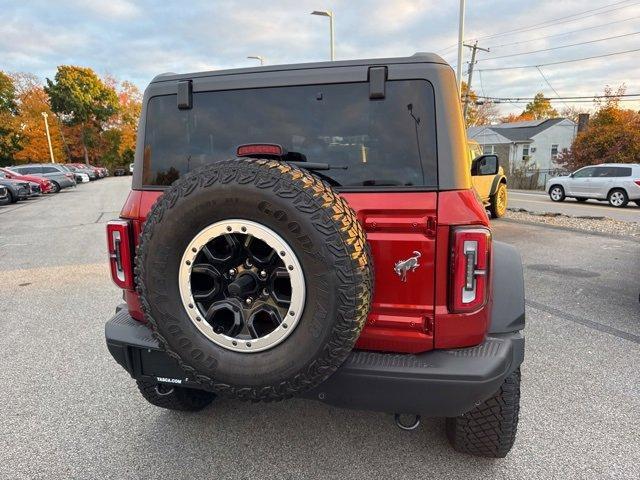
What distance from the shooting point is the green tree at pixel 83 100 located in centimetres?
5362

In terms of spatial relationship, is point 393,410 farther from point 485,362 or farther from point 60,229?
point 60,229

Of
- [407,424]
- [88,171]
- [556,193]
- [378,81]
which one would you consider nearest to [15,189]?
[378,81]

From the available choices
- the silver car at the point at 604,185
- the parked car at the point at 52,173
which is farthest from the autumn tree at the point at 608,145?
the parked car at the point at 52,173

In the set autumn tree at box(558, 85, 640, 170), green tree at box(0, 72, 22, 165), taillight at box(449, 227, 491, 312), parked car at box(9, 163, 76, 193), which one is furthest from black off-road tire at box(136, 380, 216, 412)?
green tree at box(0, 72, 22, 165)

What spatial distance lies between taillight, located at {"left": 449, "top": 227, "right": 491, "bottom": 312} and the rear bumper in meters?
0.23

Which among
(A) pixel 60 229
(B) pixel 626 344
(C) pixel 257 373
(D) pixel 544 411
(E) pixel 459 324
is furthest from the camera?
(A) pixel 60 229

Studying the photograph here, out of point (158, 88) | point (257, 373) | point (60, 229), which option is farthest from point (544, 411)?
point (60, 229)

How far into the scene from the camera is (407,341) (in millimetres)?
2014

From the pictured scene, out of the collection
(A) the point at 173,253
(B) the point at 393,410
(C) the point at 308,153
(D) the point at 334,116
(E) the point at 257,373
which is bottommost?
(B) the point at 393,410

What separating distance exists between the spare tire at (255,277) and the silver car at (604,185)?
17831 millimetres

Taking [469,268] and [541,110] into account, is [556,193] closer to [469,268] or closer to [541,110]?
[469,268]

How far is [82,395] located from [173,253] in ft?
6.41

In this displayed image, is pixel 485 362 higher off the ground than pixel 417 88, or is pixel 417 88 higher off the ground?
pixel 417 88

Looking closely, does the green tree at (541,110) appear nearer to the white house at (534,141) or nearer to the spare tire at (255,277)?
the white house at (534,141)
